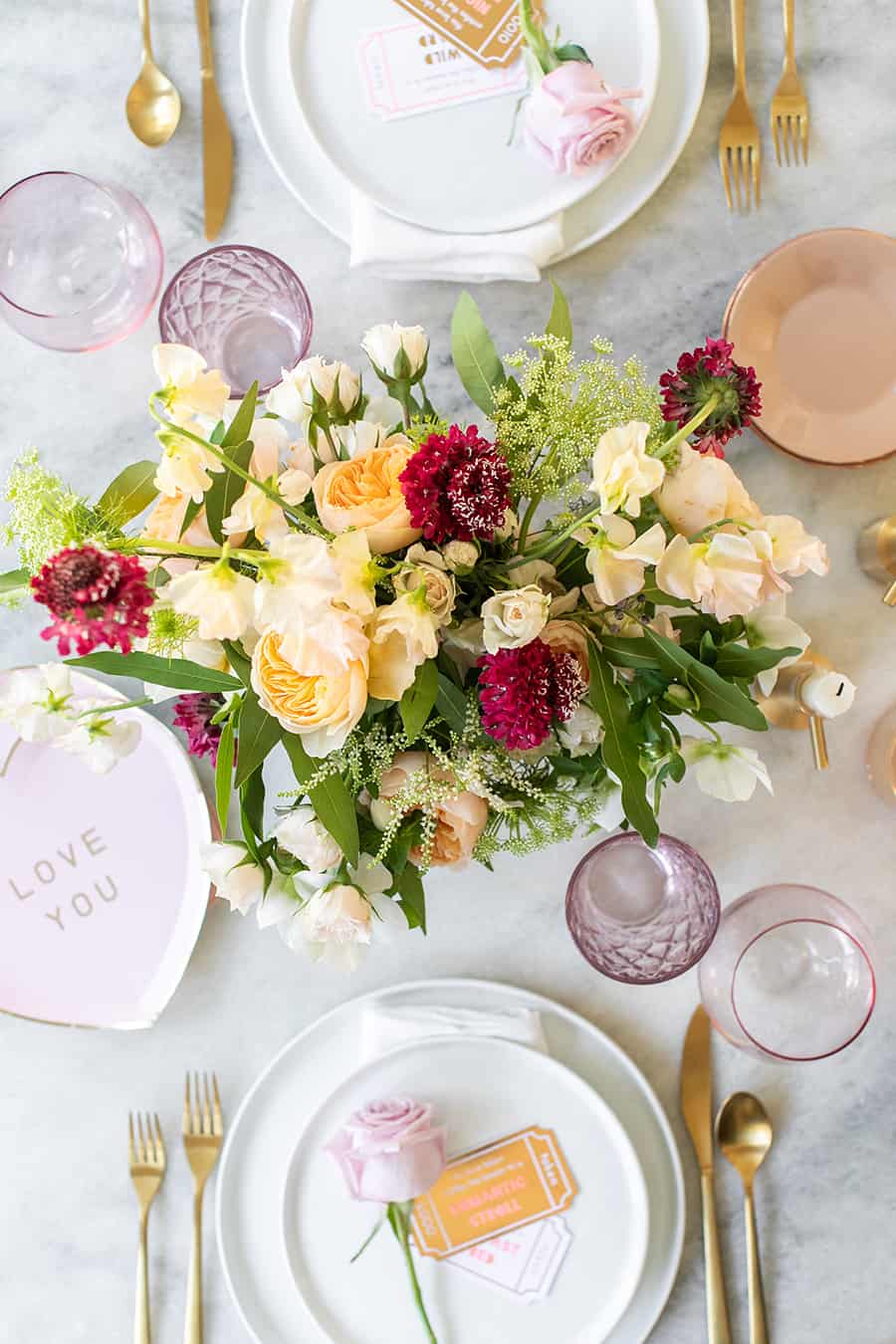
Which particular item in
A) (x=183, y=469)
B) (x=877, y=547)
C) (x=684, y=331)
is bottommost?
(x=877, y=547)

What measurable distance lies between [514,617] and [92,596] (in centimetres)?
23

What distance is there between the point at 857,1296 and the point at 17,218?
137 centimetres

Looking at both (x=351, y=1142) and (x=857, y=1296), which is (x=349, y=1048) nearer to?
(x=351, y=1142)

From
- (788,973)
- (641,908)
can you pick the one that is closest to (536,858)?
(641,908)

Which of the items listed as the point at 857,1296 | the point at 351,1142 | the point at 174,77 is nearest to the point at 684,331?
the point at 174,77

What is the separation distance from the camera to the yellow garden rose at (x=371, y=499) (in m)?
0.58

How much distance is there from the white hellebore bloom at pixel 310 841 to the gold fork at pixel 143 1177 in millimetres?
558

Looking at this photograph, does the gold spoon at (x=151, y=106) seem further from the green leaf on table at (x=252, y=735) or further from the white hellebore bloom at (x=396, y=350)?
the green leaf on table at (x=252, y=735)

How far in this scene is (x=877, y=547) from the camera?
1007 mm

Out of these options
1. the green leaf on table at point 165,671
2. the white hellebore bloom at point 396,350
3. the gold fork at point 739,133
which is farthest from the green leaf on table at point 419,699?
the gold fork at point 739,133

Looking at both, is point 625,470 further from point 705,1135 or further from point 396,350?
point 705,1135

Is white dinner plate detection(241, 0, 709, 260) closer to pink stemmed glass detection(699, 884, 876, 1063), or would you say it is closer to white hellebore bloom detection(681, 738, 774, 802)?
white hellebore bloom detection(681, 738, 774, 802)

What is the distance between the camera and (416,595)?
0.56 meters

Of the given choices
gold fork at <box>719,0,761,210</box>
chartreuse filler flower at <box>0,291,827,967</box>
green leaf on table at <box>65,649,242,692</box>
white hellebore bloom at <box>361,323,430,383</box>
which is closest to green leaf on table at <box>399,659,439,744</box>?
chartreuse filler flower at <box>0,291,827,967</box>
